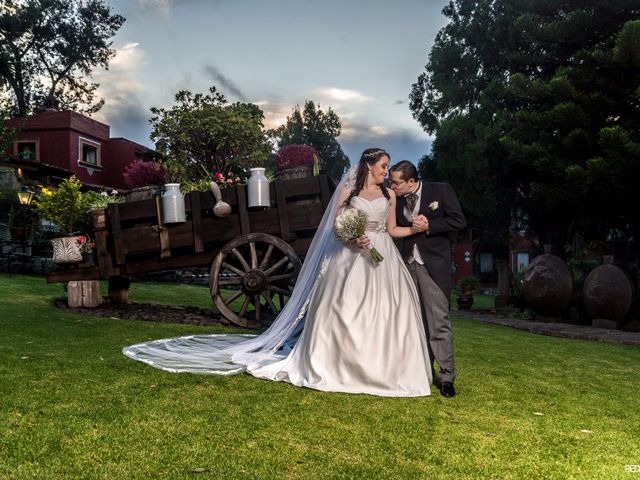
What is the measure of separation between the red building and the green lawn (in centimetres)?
2129

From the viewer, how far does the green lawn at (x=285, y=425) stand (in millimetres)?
2768

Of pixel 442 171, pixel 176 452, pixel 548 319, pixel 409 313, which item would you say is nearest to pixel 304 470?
pixel 176 452

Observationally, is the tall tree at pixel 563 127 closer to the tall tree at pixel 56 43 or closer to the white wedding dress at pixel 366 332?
the white wedding dress at pixel 366 332

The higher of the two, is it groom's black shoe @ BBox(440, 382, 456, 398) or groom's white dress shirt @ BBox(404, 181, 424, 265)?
groom's white dress shirt @ BBox(404, 181, 424, 265)

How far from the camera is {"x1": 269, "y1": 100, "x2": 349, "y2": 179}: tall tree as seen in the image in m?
55.3

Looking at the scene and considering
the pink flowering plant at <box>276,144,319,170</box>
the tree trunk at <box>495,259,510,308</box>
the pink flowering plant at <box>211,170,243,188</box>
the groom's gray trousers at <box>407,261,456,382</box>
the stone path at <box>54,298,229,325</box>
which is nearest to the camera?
the groom's gray trousers at <box>407,261,456,382</box>

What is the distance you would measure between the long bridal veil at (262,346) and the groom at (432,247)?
56 cm

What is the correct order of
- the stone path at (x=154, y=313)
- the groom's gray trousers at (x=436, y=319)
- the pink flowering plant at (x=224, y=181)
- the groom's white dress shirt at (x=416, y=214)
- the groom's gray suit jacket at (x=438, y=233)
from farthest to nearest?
the stone path at (x=154, y=313) < the pink flowering plant at (x=224, y=181) < the groom's white dress shirt at (x=416, y=214) < the groom's gray suit jacket at (x=438, y=233) < the groom's gray trousers at (x=436, y=319)

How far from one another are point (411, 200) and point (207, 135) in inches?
586

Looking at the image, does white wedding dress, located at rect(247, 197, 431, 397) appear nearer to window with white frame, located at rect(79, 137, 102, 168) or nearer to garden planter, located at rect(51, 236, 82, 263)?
garden planter, located at rect(51, 236, 82, 263)

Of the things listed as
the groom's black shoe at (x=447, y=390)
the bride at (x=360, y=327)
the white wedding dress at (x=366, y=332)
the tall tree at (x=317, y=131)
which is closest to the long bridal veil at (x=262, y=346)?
the bride at (x=360, y=327)

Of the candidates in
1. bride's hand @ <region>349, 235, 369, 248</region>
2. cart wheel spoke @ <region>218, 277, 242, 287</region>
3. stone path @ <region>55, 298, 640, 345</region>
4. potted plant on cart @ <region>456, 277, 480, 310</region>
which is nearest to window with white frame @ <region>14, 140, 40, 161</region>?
stone path @ <region>55, 298, 640, 345</region>

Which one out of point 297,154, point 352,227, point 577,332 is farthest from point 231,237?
point 577,332

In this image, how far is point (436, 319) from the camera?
4.54 meters
